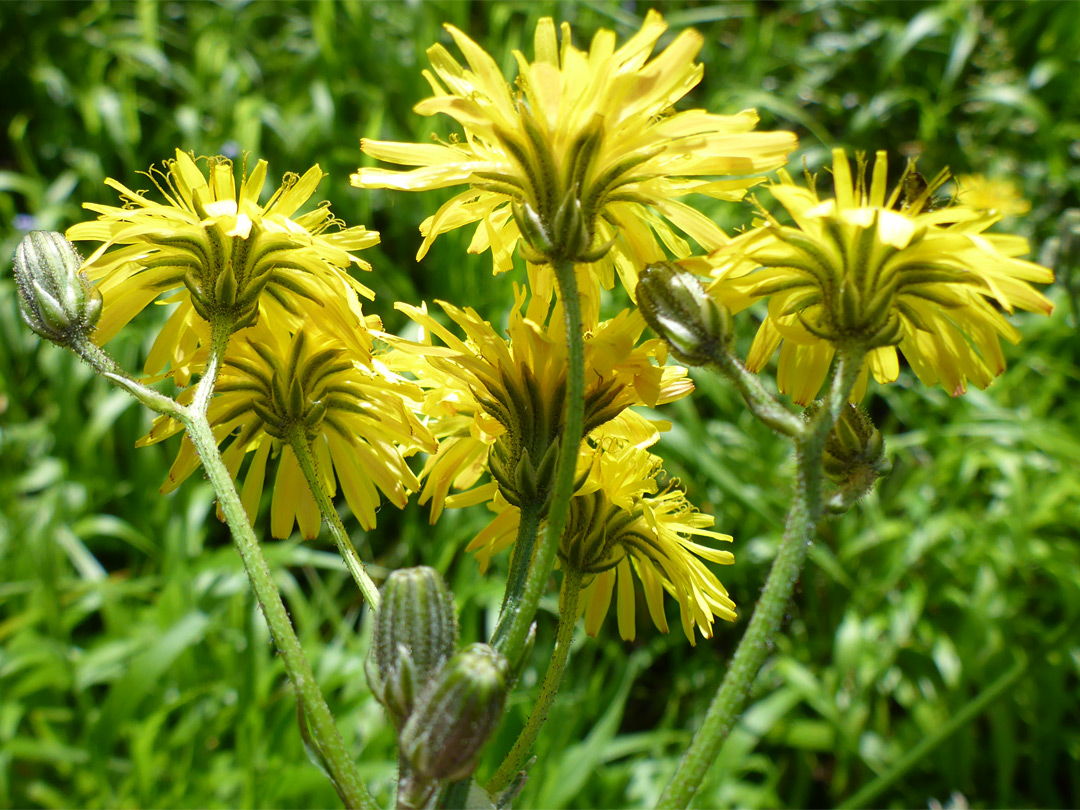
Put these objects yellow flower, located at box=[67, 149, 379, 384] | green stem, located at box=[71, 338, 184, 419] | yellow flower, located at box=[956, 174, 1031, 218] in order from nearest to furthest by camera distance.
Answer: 1. green stem, located at box=[71, 338, 184, 419]
2. yellow flower, located at box=[67, 149, 379, 384]
3. yellow flower, located at box=[956, 174, 1031, 218]

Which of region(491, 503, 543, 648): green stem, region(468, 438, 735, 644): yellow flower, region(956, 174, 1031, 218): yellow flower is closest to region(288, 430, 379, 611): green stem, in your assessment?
region(491, 503, 543, 648): green stem

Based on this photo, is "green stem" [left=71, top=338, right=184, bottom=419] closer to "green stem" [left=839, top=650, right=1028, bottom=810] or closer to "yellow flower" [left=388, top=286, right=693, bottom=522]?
"yellow flower" [left=388, top=286, right=693, bottom=522]

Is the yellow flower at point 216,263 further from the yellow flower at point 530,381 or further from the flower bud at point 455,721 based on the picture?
the flower bud at point 455,721

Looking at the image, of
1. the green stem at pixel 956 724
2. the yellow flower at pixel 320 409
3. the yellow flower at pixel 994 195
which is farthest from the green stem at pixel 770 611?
the yellow flower at pixel 994 195

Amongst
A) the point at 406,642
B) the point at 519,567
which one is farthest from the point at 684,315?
the point at 406,642

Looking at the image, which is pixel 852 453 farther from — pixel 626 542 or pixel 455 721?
pixel 455 721

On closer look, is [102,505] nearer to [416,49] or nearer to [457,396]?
[416,49]
